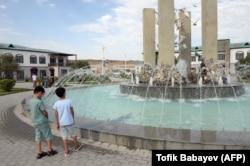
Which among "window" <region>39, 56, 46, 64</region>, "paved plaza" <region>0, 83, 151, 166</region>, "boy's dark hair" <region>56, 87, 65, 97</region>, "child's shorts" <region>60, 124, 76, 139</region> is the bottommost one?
"paved plaza" <region>0, 83, 151, 166</region>

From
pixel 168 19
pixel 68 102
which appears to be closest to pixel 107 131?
pixel 68 102

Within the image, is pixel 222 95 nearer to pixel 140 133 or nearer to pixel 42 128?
pixel 140 133

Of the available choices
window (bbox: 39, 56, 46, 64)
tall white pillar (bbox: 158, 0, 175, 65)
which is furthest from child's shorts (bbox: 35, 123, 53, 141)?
window (bbox: 39, 56, 46, 64)

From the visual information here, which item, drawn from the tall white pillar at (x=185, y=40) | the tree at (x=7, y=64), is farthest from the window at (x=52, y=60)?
the tall white pillar at (x=185, y=40)

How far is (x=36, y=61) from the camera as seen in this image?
179 ft

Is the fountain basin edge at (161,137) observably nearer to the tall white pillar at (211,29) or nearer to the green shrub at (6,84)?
the tall white pillar at (211,29)

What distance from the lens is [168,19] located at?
15703 mm

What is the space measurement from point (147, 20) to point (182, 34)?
3352 millimetres

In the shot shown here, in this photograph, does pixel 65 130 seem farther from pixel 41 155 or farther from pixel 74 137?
pixel 41 155

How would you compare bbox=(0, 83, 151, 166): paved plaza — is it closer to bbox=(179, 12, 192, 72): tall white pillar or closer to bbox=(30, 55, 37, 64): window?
bbox=(179, 12, 192, 72): tall white pillar

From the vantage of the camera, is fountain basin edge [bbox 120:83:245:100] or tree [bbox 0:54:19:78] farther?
tree [bbox 0:54:19:78]

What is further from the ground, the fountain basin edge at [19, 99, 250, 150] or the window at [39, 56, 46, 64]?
the window at [39, 56, 46, 64]

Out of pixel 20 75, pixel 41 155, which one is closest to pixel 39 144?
pixel 41 155

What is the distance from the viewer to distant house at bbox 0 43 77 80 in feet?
165
